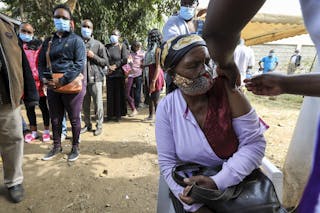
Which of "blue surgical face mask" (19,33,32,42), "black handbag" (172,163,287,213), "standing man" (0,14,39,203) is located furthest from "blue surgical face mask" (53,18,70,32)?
"black handbag" (172,163,287,213)

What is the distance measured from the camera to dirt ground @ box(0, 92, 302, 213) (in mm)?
2771

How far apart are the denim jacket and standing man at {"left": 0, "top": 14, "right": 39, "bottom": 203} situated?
542mm

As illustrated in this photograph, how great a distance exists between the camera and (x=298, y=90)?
2.59 feet

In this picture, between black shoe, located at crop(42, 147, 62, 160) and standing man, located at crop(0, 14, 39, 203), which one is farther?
black shoe, located at crop(42, 147, 62, 160)

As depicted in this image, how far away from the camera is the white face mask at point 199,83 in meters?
1.58

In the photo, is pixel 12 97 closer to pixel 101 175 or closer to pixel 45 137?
pixel 101 175

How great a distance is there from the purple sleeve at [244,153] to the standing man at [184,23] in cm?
145

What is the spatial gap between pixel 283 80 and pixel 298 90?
0.59 ft

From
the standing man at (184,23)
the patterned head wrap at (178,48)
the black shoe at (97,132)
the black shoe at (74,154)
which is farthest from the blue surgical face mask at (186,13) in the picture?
the black shoe at (97,132)

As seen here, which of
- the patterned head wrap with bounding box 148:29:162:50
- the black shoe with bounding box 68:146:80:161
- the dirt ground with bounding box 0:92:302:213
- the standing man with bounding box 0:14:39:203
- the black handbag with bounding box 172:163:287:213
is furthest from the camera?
the patterned head wrap with bounding box 148:29:162:50

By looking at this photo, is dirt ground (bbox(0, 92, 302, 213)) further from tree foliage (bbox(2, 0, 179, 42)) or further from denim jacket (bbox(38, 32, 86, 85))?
tree foliage (bbox(2, 0, 179, 42))

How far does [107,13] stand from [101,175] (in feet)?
25.1

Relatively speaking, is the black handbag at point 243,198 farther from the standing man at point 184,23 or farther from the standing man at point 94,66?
the standing man at point 94,66

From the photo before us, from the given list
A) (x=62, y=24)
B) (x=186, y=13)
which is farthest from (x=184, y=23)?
(x=62, y=24)
